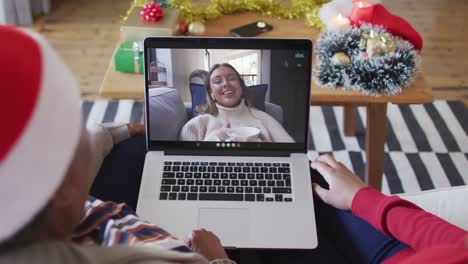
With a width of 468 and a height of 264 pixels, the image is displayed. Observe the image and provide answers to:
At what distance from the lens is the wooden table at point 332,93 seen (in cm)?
145

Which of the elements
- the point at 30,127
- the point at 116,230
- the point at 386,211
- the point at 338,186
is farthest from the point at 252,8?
the point at 30,127

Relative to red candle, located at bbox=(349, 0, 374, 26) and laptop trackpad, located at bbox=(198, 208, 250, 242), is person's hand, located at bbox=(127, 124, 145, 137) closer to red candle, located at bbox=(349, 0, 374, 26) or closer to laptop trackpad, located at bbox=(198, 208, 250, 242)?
laptop trackpad, located at bbox=(198, 208, 250, 242)

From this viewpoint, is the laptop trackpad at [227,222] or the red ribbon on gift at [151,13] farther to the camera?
the red ribbon on gift at [151,13]

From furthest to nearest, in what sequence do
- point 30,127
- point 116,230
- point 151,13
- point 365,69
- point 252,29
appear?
point 252,29 → point 151,13 → point 365,69 → point 116,230 → point 30,127

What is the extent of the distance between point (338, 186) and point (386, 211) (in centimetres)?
11

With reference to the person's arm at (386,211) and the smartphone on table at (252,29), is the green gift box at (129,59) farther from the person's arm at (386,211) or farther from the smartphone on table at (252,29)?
the person's arm at (386,211)

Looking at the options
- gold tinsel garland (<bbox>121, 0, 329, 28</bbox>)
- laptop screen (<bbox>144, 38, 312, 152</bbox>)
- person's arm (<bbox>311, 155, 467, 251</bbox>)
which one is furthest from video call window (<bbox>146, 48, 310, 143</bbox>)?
gold tinsel garland (<bbox>121, 0, 329, 28</bbox>)

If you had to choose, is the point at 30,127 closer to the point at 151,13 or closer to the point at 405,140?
the point at 151,13

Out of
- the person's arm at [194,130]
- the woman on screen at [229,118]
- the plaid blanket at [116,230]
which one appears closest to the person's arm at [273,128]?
the woman on screen at [229,118]

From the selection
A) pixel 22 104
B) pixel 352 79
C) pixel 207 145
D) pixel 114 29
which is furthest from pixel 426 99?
pixel 114 29

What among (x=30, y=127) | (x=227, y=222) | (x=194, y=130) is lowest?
(x=227, y=222)

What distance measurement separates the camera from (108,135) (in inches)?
48.7

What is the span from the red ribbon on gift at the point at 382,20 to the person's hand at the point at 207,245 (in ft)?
2.75

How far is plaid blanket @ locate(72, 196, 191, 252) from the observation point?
859 mm
